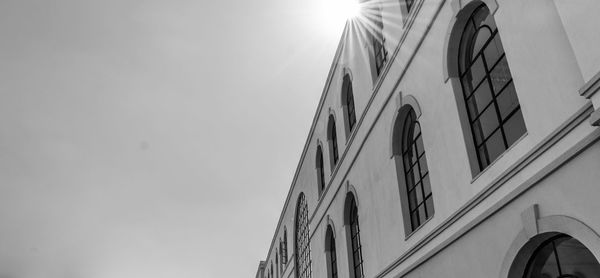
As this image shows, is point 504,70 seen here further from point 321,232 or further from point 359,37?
point 321,232

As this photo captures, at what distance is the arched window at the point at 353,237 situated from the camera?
14.7 meters

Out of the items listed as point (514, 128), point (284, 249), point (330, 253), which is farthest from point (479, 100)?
point (284, 249)

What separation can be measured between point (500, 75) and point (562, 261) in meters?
2.93

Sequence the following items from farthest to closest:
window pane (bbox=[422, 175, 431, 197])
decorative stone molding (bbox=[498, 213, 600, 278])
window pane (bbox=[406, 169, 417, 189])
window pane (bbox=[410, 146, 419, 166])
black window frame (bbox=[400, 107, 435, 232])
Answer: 1. window pane (bbox=[406, 169, 417, 189])
2. window pane (bbox=[410, 146, 419, 166])
3. black window frame (bbox=[400, 107, 435, 232])
4. window pane (bbox=[422, 175, 431, 197])
5. decorative stone molding (bbox=[498, 213, 600, 278])

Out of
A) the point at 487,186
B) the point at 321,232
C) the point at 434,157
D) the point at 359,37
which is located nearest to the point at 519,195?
Answer: the point at 487,186

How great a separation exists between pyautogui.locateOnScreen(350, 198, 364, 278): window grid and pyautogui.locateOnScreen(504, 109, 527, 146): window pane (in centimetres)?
773

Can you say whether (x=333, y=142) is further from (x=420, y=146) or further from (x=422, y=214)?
(x=422, y=214)

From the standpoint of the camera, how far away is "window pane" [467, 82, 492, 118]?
317 inches

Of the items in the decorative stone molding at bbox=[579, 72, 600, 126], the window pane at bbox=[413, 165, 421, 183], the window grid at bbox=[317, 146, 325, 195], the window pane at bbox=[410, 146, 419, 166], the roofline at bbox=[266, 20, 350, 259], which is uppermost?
the roofline at bbox=[266, 20, 350, 259]

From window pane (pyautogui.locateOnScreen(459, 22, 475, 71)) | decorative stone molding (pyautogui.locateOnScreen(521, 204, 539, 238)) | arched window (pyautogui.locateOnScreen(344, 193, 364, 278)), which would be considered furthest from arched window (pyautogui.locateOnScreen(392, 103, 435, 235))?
arched window (pyautogui.locateOnScreen(344, 193, 364, 278))

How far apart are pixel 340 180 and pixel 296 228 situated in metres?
11.1

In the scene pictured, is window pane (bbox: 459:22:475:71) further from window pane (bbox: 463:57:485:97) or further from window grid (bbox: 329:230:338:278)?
window grid (bbox: 329:230:338:278)

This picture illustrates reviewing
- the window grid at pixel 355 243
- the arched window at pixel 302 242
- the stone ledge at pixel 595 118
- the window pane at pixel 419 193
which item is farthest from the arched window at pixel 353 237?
the stone ledge at pixel 595 118

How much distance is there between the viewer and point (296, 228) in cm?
2706
